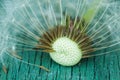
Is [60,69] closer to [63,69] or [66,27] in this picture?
[63,69]

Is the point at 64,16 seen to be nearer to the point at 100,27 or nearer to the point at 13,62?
the point at 100,27

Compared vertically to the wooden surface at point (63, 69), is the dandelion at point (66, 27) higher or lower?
higher

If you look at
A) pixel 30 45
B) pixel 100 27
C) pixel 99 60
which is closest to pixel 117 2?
pixel 100 27

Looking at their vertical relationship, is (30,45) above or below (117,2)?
A: below

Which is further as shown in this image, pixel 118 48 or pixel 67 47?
pixel 118 48

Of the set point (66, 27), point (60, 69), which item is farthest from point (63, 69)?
point (66, 27)

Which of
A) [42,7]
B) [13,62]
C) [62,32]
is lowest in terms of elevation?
[13,62]
